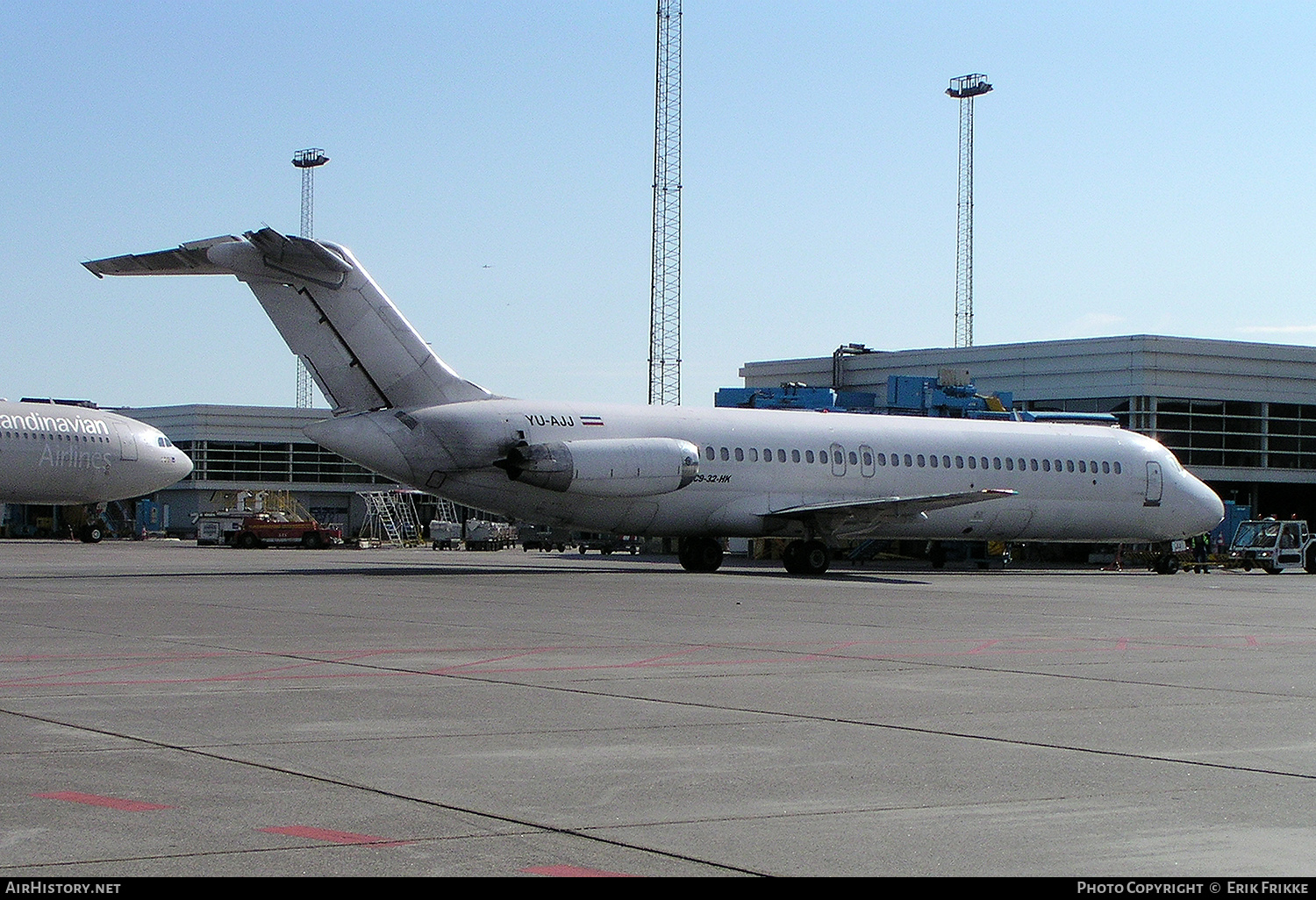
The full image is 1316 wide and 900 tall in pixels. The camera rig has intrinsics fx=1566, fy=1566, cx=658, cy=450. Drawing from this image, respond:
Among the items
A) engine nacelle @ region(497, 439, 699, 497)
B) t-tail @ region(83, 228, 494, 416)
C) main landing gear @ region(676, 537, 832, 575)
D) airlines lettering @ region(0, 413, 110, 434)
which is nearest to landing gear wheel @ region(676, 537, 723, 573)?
main landing gear @ region(676, 537, 832, 575)

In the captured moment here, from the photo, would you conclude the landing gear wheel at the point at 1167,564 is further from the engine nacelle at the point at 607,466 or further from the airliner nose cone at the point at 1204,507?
the engine nacelle at the point at 607,466

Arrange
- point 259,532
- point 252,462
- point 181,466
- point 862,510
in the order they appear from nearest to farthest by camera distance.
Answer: point 862,510
point 181,466
point 259,532
point 252,462

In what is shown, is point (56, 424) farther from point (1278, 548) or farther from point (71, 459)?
point (1278, 548)

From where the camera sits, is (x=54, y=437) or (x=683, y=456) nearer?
(x=683, y=456)

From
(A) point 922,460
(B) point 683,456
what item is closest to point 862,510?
(A) point 922,460

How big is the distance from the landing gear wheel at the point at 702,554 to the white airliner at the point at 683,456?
0.04 m

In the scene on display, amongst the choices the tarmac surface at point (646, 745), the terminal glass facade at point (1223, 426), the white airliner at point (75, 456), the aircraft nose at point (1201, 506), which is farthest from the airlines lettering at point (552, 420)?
the terminal glass facade at point (1223, 426)

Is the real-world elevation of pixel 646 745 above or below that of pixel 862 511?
below

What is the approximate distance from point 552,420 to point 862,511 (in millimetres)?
7610

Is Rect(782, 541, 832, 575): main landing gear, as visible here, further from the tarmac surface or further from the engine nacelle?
the tarmac surface

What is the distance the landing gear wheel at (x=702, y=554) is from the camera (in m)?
36.9

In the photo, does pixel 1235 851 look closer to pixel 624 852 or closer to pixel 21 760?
pixel 624 852

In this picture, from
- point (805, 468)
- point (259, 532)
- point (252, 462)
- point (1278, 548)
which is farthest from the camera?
point (252, 462)

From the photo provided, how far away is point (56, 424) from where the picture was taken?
57438 millimetres
